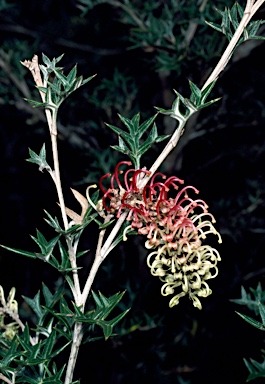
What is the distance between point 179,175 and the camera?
159cm

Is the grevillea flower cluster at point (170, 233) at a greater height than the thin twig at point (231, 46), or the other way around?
the thin twig at point (231, 46)

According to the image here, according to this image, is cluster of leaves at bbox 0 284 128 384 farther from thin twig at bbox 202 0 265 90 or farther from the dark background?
the dark background

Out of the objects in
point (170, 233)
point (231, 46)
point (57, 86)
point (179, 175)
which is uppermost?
point (231, 46)

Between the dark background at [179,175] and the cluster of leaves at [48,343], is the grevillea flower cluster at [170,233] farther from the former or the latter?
the dark background at [179,175]

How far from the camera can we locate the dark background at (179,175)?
1547 millimetres

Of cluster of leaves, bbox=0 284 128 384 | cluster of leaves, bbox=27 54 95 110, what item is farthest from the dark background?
cluster of leaves, bbox=27 54 95 110

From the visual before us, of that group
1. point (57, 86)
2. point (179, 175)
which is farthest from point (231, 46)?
point (179, 175)

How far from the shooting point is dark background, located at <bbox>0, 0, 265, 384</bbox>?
5.08 ft

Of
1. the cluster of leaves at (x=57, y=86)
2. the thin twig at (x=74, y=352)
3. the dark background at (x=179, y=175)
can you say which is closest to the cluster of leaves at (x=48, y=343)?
the thin twig at (x=74, y=352)

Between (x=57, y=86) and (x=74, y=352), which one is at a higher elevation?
(x=57, y=86)

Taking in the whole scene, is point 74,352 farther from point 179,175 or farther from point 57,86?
point 179,175

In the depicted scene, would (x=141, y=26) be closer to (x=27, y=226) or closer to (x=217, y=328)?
(x=217, y=328)

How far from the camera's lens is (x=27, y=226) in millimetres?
2541

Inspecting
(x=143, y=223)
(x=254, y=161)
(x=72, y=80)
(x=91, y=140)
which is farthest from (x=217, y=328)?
(x=72, y=80)
